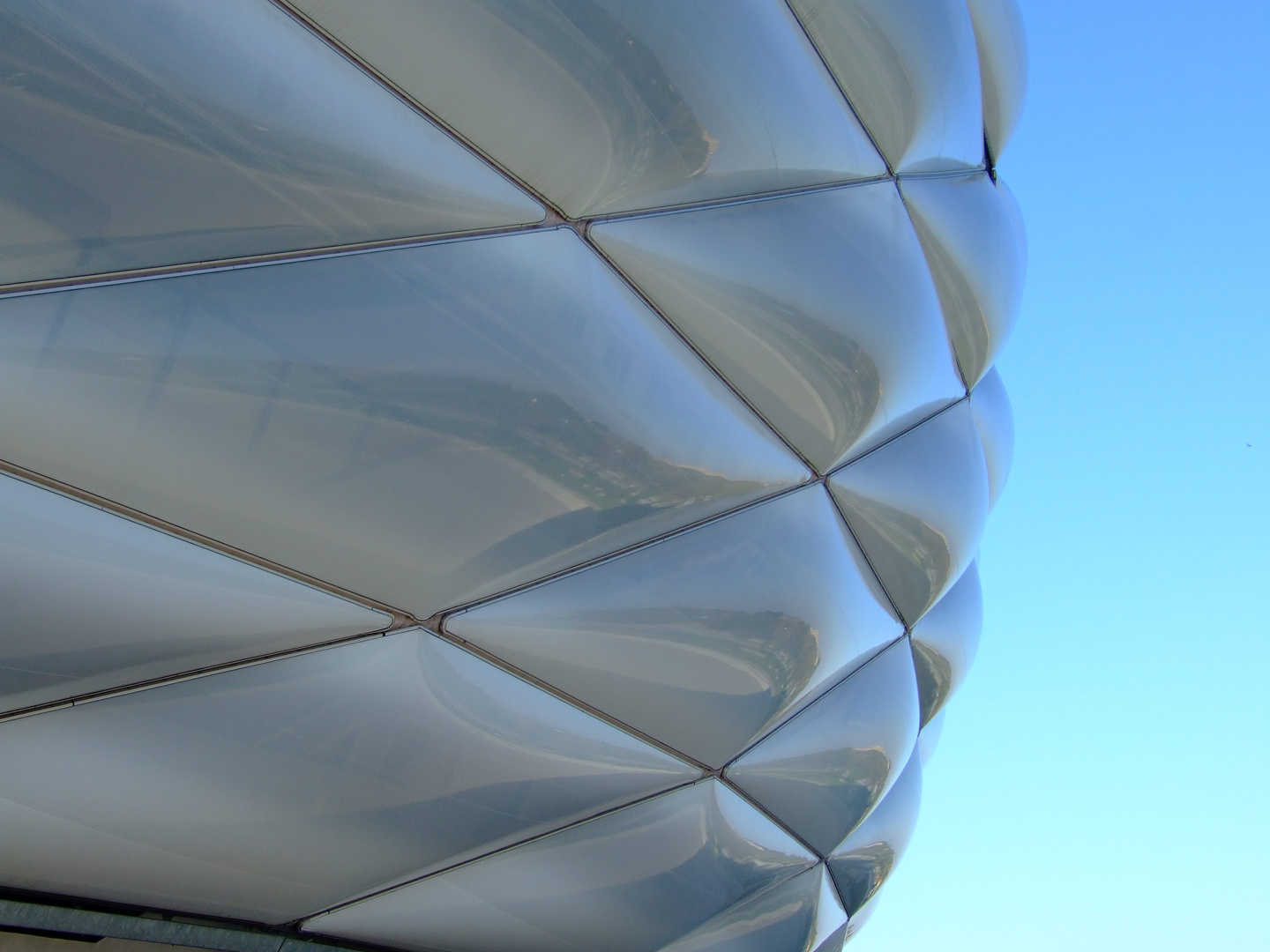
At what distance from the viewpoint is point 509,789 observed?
4.19 meters

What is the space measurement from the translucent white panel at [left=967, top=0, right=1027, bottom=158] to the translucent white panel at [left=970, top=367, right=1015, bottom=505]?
1941mm

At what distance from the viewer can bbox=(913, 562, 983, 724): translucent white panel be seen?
7.12 metres

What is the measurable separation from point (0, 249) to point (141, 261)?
0.39 metres

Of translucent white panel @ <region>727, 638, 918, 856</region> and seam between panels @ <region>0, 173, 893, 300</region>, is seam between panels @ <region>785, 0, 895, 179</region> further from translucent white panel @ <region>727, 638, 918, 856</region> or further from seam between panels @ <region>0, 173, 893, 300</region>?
translucent white panel @ <region>727, 638, 918, 856</region>

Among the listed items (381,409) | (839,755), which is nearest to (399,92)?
(381,409)

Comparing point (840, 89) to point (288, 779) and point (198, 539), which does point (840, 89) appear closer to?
point (198, 539)

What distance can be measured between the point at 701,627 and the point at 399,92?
2657 mm

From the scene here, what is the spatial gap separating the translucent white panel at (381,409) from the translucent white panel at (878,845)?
370 centimetres

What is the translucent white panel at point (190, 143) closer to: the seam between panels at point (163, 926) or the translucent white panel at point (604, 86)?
the translucent white panel at point (604, 86)

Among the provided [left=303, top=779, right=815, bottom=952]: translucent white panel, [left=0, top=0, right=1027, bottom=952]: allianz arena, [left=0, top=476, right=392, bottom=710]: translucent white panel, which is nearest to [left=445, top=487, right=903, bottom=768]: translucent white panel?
[left=0, top=0, right=1027, bottom=952]: allianz arena

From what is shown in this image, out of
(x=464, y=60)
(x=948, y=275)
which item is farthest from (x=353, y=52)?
(x=948, y=275)

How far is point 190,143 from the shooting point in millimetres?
3158

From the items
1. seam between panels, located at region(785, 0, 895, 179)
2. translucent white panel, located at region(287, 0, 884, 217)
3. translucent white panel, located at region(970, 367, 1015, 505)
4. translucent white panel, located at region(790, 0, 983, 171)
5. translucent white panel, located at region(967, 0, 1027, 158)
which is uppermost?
translucent white panel, located at region(967, 0, 1027, 158)

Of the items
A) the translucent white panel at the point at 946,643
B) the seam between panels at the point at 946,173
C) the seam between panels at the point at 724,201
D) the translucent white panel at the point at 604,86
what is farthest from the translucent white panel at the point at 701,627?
the seam between panels at the point at 946,173
